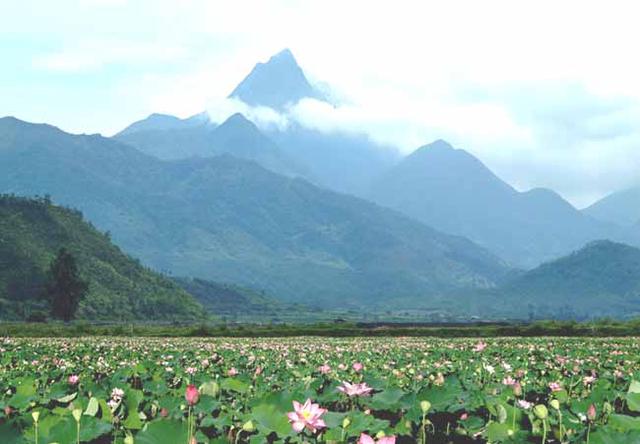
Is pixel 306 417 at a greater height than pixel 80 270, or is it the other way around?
pixel 80 270

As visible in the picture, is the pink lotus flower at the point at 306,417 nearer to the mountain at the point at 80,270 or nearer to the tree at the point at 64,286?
the tree at the point at 64,286

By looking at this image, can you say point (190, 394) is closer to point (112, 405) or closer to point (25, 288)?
point (112, 405)

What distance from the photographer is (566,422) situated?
4.94m

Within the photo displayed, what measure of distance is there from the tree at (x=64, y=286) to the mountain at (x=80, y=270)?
22406mm

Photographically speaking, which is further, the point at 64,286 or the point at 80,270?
the point at 80,270

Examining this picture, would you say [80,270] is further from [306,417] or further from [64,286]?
[306,417]

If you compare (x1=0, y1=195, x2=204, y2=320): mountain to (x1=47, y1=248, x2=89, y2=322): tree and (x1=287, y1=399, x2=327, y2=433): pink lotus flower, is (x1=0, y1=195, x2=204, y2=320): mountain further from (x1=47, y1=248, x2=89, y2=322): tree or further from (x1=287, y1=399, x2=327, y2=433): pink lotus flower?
(x1=287, y1=399, x2=327, y2=433): pink lotus flower

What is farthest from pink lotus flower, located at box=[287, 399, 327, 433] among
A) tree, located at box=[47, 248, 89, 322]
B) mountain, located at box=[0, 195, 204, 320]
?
mountain, located at box=[0, 195, 204, 320]

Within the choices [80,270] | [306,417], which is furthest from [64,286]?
[306,417]

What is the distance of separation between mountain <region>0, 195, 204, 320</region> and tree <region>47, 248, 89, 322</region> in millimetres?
22406

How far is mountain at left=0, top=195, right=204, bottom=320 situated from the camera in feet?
474

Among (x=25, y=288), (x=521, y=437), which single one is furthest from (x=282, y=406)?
(x=25, y=288)

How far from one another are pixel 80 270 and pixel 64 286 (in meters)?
48.3

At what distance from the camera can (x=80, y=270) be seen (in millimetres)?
158000
